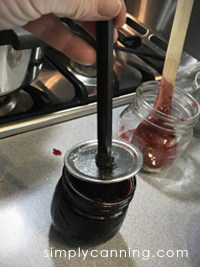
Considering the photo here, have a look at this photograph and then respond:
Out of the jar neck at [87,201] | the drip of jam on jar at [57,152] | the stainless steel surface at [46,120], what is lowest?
the drip of jam on jar at [57,152]

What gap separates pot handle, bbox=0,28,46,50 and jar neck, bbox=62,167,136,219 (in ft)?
0.62

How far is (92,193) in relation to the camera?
362 millimetres

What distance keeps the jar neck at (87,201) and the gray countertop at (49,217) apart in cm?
9

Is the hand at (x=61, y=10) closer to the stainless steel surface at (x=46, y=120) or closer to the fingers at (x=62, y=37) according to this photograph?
the fingers at (x=62, y=37)

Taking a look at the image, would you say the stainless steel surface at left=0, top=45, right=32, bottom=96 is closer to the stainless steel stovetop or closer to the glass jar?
the stainless steel stovetop

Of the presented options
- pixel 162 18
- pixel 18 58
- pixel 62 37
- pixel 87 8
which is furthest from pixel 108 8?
pixel 162 18

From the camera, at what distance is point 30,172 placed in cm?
51

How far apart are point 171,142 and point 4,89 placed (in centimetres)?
28

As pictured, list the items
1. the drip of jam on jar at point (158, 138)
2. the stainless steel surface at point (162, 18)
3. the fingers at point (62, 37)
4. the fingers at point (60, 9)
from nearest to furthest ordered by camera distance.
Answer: the fingers at point (60, 9)
the fingers at point (62, 37)
the drip of jam on jar at point (158, 138)
the stainless steel surface at point (162, 18)

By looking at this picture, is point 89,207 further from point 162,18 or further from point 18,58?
point 162,18

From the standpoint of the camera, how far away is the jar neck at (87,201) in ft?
1.16

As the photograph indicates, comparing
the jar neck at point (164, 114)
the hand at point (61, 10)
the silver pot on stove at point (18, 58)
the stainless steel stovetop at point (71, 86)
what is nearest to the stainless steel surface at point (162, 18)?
the stainless steel stovetop at point (71, 86)

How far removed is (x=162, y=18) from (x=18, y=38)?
0.49m

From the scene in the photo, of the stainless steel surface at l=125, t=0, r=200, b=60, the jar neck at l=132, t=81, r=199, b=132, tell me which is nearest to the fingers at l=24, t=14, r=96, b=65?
the jar neck at l=132, t=81, r=199, b=132
